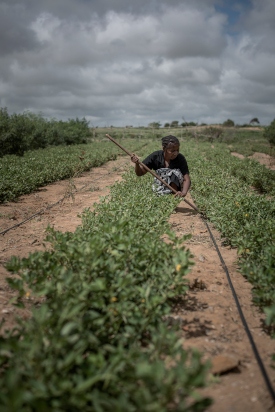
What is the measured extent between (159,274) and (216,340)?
2.11ft

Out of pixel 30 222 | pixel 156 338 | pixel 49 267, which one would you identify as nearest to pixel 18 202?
pixel 30 222

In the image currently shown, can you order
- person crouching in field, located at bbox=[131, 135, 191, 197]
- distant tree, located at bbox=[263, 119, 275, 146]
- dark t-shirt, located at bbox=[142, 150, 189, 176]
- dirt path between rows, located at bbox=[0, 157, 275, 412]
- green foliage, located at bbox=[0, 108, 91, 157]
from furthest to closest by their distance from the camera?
distant tree, located at bbox=[263, 119, 275, 146]
green foliage, located at bbox=[0, 108, 91, 157]
dark t-shirt, located at bbox=[142, 150, 189, 176]
person crouching in field, located at bbox=[131, 135, 191, 197]
dirt path between rows, located at bbox=[0, 157, 275, 412]

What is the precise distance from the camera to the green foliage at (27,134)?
18.8 metres

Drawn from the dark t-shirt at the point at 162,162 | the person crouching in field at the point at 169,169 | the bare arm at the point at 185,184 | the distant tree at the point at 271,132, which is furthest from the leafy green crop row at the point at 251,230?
the distant tree at the point at 271,132

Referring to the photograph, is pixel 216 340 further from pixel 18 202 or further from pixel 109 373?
pixel 18 202

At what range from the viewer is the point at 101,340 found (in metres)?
2.04

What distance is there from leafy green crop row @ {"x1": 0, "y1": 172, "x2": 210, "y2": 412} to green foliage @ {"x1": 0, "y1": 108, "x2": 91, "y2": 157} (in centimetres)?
1795

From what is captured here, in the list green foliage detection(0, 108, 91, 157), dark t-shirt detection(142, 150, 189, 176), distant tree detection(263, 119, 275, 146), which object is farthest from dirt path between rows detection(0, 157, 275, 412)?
distant tree detection(263, 119, 275, 146)

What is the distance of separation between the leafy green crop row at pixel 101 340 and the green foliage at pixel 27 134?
58.9ft

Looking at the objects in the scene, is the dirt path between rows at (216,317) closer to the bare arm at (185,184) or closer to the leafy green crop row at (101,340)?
the leafy green crop row at (101,340)

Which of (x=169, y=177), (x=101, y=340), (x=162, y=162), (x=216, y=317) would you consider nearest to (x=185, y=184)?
(x=169, y=177)

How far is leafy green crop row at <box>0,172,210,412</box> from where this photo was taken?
138 cm

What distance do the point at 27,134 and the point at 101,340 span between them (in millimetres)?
20761

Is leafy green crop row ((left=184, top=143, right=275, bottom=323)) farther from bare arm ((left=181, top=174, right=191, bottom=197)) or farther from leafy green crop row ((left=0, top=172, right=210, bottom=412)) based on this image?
leafy green crop row ((left=0, top=172, right=210, bottom=412))
